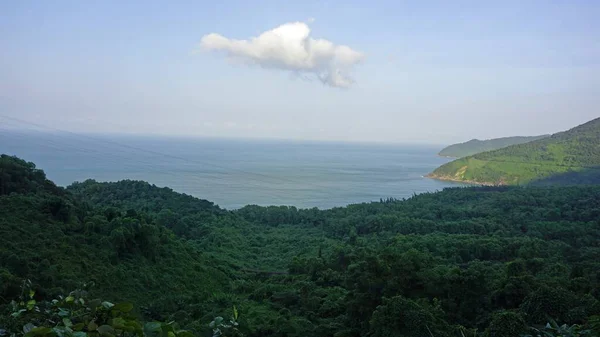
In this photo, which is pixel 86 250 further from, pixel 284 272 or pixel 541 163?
pixel 541 163

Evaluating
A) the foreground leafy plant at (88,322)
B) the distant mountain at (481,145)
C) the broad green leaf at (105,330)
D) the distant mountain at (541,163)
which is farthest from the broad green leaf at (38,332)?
the distant mountain at (481,145)

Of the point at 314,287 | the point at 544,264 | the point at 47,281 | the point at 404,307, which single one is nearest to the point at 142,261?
the point at 47,281

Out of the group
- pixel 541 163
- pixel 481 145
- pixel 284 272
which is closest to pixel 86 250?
pixel 284 272

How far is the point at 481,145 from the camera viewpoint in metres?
133

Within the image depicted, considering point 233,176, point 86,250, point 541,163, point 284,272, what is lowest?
point 284,272

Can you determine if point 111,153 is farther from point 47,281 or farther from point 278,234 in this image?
point 47,281

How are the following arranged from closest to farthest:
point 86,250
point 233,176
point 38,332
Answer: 1. point 38,332
2. point 86,250
3. point 233,176

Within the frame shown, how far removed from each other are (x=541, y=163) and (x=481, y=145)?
2842 inches

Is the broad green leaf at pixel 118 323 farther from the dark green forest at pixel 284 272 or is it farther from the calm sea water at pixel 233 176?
Result: the calm sea water at pixel 233 176

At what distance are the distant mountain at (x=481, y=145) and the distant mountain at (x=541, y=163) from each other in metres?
49.8

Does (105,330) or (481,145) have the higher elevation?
(481,145)

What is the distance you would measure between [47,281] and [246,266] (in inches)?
475

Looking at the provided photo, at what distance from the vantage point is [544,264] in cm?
1484

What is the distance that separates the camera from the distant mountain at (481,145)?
128462 millimetres
